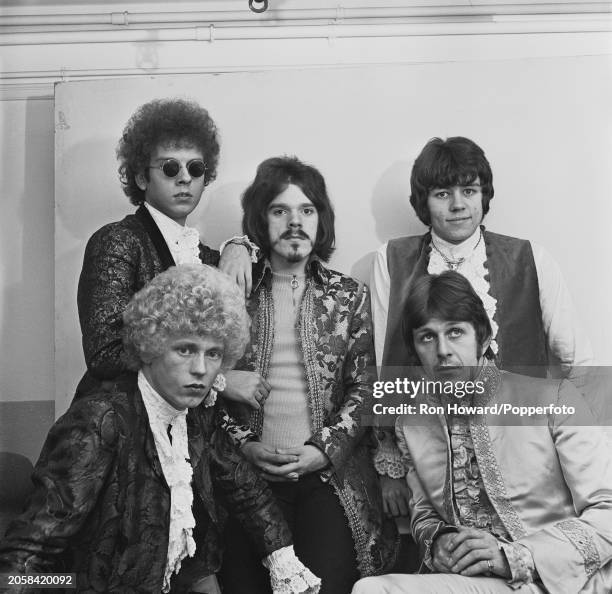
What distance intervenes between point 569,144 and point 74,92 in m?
1.38

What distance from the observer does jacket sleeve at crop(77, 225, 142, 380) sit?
2.12 metres

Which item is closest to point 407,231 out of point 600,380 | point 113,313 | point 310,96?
point 310,96

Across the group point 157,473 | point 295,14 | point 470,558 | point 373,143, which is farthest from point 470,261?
point 157,473

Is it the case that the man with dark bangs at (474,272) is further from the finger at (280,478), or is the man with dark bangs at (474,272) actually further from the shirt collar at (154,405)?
the shirt collar at (154,405)

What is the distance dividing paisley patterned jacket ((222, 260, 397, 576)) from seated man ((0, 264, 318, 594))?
18cm

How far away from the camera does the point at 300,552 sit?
87.7 inches

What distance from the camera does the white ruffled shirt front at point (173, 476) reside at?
6.64ft

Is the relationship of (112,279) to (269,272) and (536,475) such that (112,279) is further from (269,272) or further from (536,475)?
(536,475)

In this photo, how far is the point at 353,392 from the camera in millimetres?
2348

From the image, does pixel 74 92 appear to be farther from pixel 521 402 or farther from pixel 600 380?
pixel 600 380

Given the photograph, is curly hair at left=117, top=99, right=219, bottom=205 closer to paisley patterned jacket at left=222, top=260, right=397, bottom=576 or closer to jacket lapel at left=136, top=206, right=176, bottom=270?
jacket lapel at left=136, top=206, right=176, bottom=270

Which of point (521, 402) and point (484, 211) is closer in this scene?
point (521, 402)

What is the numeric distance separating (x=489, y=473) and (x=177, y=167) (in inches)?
43.0

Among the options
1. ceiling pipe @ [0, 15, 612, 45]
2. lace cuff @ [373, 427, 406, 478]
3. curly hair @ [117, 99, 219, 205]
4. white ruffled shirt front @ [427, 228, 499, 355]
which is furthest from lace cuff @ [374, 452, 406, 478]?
ceiling pipe @ [0, 15, 612, 45]
